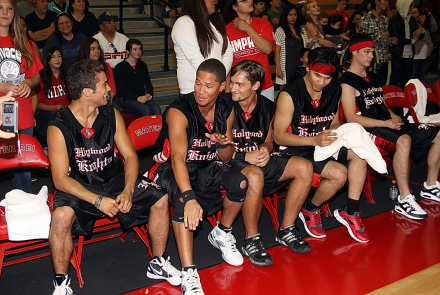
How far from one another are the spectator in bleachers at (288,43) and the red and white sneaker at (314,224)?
116 inches

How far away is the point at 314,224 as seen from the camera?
3.38 m

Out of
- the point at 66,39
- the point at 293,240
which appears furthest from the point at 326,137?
the point at 66,39

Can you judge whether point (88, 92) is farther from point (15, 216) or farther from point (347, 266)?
point (347, 266)

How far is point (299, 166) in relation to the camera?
124 inches

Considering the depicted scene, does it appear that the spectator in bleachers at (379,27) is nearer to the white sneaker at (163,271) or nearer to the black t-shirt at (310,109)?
the black t-shirt at (310,109)

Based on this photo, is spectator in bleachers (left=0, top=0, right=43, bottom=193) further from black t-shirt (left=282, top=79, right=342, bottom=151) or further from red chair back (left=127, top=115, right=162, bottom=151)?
black t-shirt (left=282, top=79, right=342, bottom=151)

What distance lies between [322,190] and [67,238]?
75.6 inches

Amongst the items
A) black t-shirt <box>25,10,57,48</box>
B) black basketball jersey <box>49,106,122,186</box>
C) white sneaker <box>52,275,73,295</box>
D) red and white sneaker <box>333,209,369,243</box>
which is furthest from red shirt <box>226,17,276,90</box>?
black t-shirt <box>25,10,57,48</box>

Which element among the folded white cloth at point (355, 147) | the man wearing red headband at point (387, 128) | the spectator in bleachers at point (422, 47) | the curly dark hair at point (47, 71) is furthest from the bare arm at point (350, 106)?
the spectator in bleachers at point (422, 47)

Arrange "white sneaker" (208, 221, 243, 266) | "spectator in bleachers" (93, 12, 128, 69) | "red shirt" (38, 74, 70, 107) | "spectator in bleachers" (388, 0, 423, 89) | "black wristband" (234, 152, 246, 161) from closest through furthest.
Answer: "white sneaker" (208, 221, 243, 266) < "black wristband" (234, 152, 246, 161) < "red shirt" (38, 74, 70, 107) < "spectator in bleachers" (93, 12, 128, 69) < "spectator in bleachers" (388, 0, 423, 89)

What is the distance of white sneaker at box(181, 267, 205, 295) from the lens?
98.9 inches

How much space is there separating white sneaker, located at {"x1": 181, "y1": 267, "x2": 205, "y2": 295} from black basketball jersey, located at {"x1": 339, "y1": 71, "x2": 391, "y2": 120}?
2244mm

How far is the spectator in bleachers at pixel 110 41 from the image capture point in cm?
555

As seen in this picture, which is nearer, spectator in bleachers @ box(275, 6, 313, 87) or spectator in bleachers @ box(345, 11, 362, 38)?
spectator in bleachers @ box(275, 6, 313, 87)
